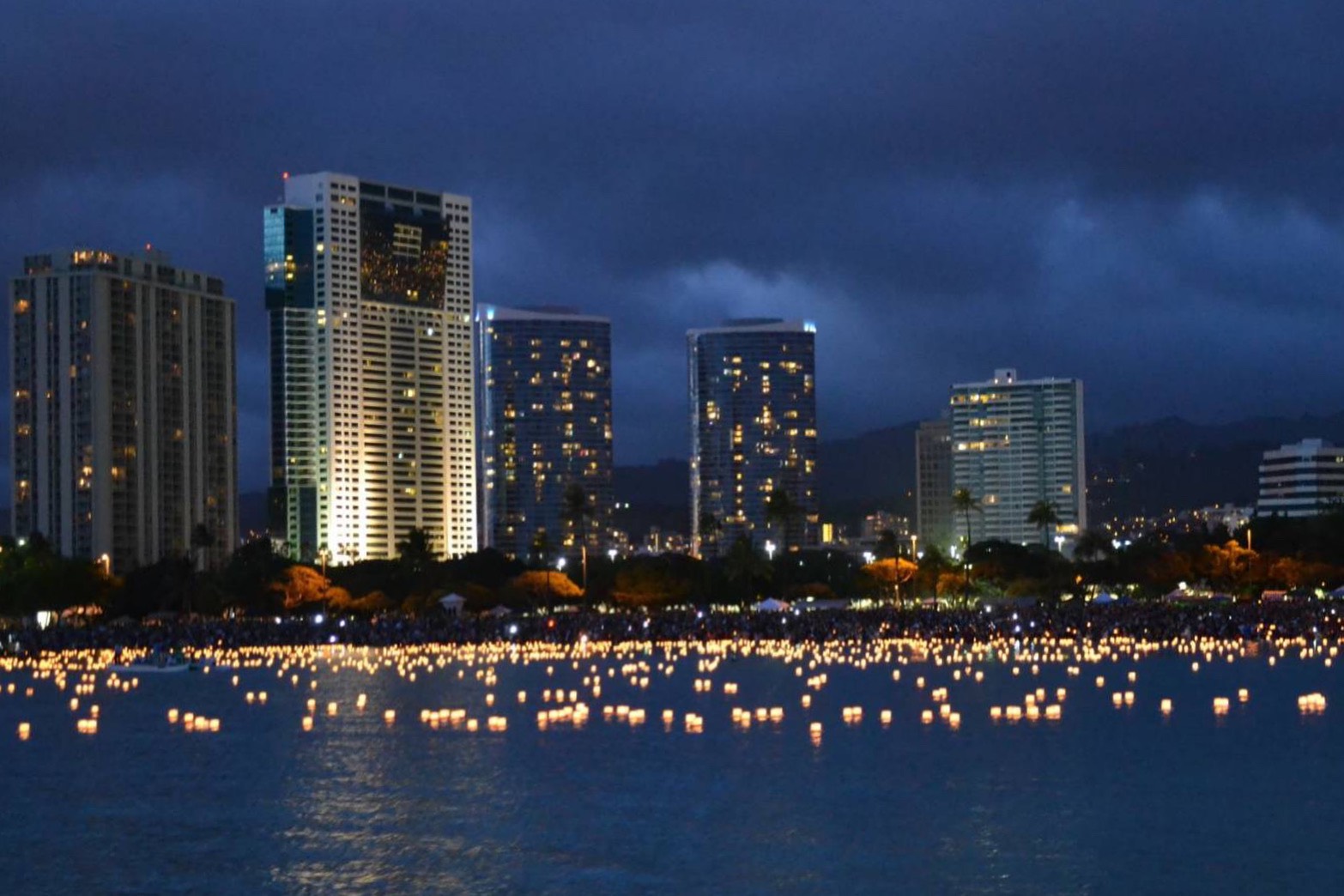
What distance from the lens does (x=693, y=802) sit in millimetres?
41281

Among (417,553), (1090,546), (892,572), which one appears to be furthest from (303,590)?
(1090,546)

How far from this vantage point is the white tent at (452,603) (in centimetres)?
12344

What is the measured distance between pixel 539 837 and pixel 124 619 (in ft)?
319

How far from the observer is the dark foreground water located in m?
33.1

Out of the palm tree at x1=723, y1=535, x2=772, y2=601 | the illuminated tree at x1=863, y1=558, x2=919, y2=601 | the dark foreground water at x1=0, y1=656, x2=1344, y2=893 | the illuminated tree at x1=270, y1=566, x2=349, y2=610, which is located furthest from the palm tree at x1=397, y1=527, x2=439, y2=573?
the dark foreground water at x1=0, y1=656, x2=1344, y2=893

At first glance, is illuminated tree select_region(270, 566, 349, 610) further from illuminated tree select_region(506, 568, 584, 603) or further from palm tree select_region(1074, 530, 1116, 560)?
palm tree select_region(1074, 530, 1116, 560)

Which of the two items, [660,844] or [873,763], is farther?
[873,763]

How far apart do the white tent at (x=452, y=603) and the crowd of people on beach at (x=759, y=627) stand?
1150cm

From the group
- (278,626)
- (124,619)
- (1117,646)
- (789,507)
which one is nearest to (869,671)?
(1117,646)

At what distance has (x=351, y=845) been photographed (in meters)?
36.2

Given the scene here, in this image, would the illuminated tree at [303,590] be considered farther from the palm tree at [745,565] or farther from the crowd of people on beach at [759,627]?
the palm tree at [745,565]

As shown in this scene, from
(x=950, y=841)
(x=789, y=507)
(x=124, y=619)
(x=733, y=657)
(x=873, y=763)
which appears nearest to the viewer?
(x=950, y=841)

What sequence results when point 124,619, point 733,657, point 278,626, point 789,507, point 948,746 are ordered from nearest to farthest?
point 948,746 < point 733,657 < point 278,626 < point 124,619 < point 789,507

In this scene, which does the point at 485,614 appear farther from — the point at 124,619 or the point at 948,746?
the point at 948,746
